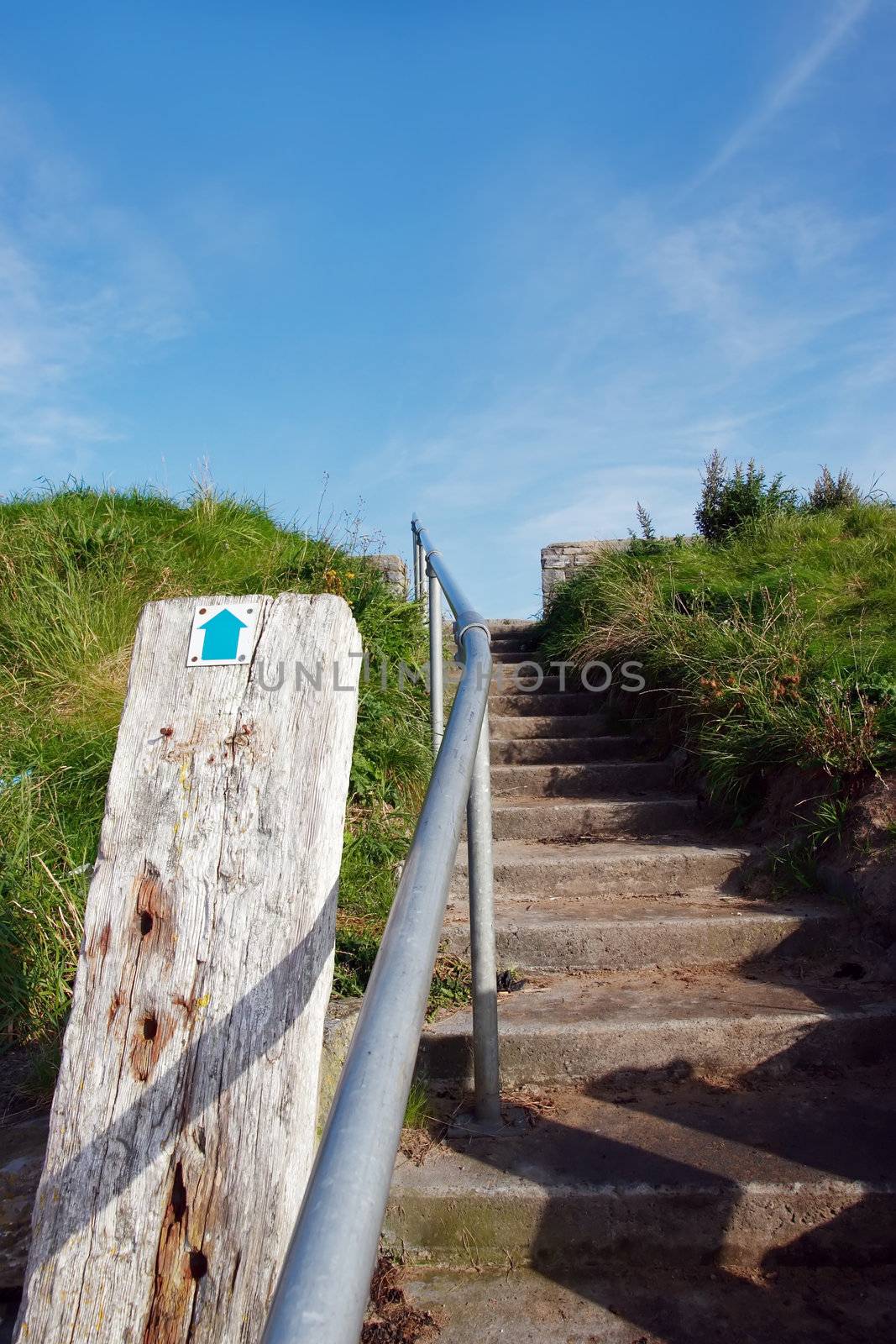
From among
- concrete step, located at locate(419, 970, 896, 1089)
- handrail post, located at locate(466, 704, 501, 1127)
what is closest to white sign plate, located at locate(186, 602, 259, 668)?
handrail post, located at locate(466, 704, 501, 1127)

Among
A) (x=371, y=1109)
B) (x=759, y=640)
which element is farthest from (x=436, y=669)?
(x=371, y=1109)

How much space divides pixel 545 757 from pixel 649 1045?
2370 millimetres

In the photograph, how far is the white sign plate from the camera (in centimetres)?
155

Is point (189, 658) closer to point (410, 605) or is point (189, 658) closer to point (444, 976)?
point (444, 976)

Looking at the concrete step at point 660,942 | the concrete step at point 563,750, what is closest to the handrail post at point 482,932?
the concrete step at point 660,942

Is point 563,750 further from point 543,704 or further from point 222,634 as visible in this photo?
point 222,634

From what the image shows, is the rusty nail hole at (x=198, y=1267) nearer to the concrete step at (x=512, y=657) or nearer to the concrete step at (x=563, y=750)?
the concrete step at (x=563, y=750)

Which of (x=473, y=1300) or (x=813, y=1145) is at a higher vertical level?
(x=813, y=1145)

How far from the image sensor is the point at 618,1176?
73.5 inches

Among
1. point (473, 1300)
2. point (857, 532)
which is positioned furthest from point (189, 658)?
point (857, 532)

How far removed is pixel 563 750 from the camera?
4.66 m

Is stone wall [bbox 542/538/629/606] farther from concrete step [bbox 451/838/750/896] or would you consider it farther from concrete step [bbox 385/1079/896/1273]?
concrete step [bbox 385/1079/896/1273]

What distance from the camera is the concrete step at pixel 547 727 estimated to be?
4.89m

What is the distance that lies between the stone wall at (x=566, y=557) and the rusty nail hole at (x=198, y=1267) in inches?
234
